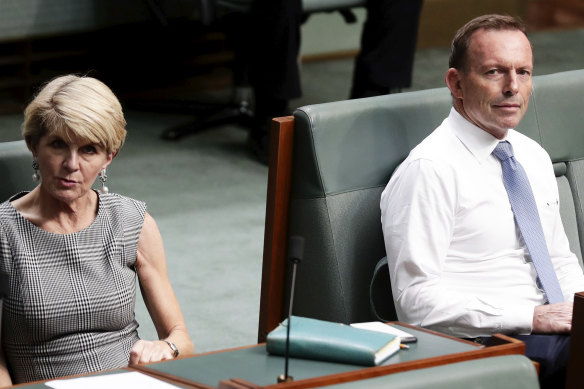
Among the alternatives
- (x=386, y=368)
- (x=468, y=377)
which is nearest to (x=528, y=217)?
(x=386, y=368)

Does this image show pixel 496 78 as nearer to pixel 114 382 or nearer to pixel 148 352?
Result: pixel 148 352

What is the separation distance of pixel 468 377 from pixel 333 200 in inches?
38.0

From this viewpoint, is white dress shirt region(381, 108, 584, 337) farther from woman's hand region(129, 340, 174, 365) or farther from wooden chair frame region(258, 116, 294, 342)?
woman's hand region(129, 340, 174, 365)

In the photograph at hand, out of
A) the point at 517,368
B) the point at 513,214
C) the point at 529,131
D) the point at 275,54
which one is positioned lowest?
the point at 517,368

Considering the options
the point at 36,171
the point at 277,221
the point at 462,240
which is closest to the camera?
the point at 36,171

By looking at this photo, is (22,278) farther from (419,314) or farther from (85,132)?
(419,314)

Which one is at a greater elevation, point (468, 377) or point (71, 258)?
point (71, 258)

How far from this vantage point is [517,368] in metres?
1.69

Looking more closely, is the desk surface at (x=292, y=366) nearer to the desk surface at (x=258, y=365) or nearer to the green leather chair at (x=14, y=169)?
the desk surface at (x=258, y=365)

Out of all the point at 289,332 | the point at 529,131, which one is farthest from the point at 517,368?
the point at 529,131

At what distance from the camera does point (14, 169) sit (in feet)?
7.93

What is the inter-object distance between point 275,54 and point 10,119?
143 centimetres

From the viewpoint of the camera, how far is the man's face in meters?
2.55

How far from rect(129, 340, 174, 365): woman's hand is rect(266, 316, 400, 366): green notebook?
32cm
